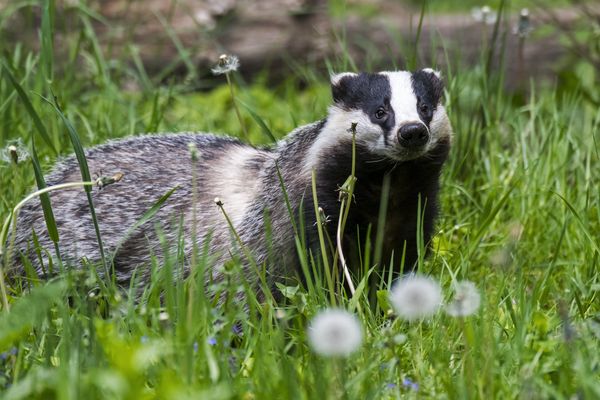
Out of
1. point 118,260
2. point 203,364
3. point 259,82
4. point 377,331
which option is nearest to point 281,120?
point 259,82

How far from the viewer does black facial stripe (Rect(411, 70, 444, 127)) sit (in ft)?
12.0

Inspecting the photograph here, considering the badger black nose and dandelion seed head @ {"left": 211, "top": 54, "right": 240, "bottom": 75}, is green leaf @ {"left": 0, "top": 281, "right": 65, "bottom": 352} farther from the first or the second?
dandelion seed head @ {"left": 211, "top": 54, "right": 240, "bottom": 75}

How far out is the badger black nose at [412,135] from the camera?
3408 mm

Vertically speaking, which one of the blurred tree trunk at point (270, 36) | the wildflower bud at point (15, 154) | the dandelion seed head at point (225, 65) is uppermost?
the dandelion seed head at point (225, 65)

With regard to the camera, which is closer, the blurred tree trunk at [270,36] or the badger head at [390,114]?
the badger head at [390,114]

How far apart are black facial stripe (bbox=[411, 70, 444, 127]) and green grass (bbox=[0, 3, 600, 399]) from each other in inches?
17.8

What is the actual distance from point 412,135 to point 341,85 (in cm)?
50

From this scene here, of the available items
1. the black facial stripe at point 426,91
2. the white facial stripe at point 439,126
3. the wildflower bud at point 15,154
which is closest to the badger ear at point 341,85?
the black facial stripe at point 426,91

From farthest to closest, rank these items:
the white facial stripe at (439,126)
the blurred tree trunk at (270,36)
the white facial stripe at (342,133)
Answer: the blurred tree trunk at (270,36) < the white facial stripe at (439,126) < the white facial stripe at (342,133)

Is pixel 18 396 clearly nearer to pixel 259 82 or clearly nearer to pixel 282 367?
pixel 282 367

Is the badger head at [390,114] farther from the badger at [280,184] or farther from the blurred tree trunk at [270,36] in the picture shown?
the blurred tree trunk at [270,36]

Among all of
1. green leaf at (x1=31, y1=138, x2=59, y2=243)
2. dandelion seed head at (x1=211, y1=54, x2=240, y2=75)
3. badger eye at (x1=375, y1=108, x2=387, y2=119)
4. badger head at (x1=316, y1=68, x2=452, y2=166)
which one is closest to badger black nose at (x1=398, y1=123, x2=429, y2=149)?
badger head at (x1=316, y1=68, x2=452, y2=166)

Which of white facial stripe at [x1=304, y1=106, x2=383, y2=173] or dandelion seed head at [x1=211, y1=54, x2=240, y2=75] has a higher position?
dandelion seed head at [x1=211, y1=54, x2=240, y2=75]

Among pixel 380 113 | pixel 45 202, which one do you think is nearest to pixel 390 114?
pixel 380 113
